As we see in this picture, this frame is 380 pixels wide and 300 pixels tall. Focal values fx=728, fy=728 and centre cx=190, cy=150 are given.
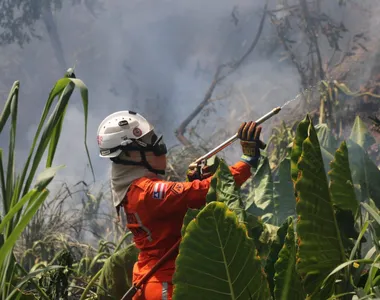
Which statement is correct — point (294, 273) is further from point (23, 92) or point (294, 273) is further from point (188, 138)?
point (23, 92)

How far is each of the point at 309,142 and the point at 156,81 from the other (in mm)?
6929

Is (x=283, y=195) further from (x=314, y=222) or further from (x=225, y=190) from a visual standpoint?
(x=314, y=222)

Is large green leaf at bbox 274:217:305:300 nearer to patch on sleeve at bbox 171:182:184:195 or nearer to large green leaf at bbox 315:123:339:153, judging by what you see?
patch on sleeve at bbox 171:182:184:195

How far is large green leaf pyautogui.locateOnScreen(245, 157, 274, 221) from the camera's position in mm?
2238

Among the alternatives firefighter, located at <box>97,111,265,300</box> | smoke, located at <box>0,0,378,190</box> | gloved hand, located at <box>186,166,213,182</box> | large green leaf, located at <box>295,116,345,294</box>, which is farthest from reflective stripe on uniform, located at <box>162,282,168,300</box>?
smoke, located at <box>0,0,378,190</box>

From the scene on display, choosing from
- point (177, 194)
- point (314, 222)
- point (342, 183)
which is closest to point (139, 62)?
point (177, 194)

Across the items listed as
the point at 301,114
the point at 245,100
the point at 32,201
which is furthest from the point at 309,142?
the point at 245,100

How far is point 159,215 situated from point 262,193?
35 centimetres

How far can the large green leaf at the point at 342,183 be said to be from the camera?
4.96 ft

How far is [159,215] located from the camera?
2092mm

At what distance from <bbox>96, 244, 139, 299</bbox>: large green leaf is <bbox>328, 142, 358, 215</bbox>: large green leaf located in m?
1.32

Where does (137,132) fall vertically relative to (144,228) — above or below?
above

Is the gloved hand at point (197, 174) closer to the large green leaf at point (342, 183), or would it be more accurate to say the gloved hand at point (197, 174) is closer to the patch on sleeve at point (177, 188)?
the patch on sleeve at point (177, 188)

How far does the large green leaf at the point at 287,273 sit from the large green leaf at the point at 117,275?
146 centimetres
